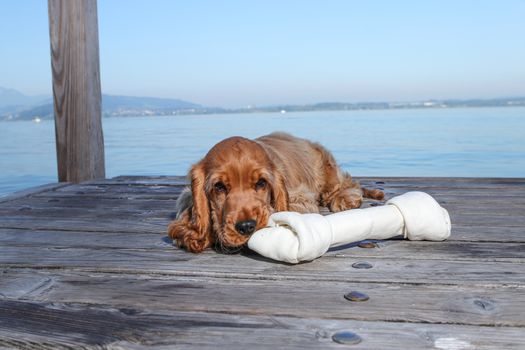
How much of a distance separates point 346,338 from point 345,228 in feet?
3.02

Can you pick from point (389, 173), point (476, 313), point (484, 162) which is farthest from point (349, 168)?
point (476, 313)

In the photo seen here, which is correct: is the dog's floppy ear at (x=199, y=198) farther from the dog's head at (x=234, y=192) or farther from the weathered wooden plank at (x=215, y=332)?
the weathered wooden plank at (x=215, y=332)

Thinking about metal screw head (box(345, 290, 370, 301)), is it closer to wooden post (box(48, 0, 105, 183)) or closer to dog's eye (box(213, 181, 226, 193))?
dog's eye (box(213, 181, 226, 193))

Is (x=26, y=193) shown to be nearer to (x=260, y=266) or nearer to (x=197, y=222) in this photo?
(x=197, y=222)

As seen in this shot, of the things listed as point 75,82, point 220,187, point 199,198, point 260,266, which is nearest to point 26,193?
point 75,82

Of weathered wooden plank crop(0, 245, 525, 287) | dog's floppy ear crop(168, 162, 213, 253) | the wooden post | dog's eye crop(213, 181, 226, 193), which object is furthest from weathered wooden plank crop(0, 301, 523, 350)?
the wooden post

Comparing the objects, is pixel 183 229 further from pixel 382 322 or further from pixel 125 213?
pixel 382 322

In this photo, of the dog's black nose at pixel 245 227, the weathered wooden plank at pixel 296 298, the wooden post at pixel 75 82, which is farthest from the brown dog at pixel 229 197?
the wooden post at pixel 75 82

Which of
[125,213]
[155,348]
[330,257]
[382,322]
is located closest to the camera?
[155,348]

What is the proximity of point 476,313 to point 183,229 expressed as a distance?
1513 millimetres

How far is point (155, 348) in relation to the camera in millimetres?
1585

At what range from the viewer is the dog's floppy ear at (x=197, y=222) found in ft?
9.03

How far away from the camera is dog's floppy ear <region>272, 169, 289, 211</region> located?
2.92 metres

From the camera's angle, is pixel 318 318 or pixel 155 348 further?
pixel 318 318
